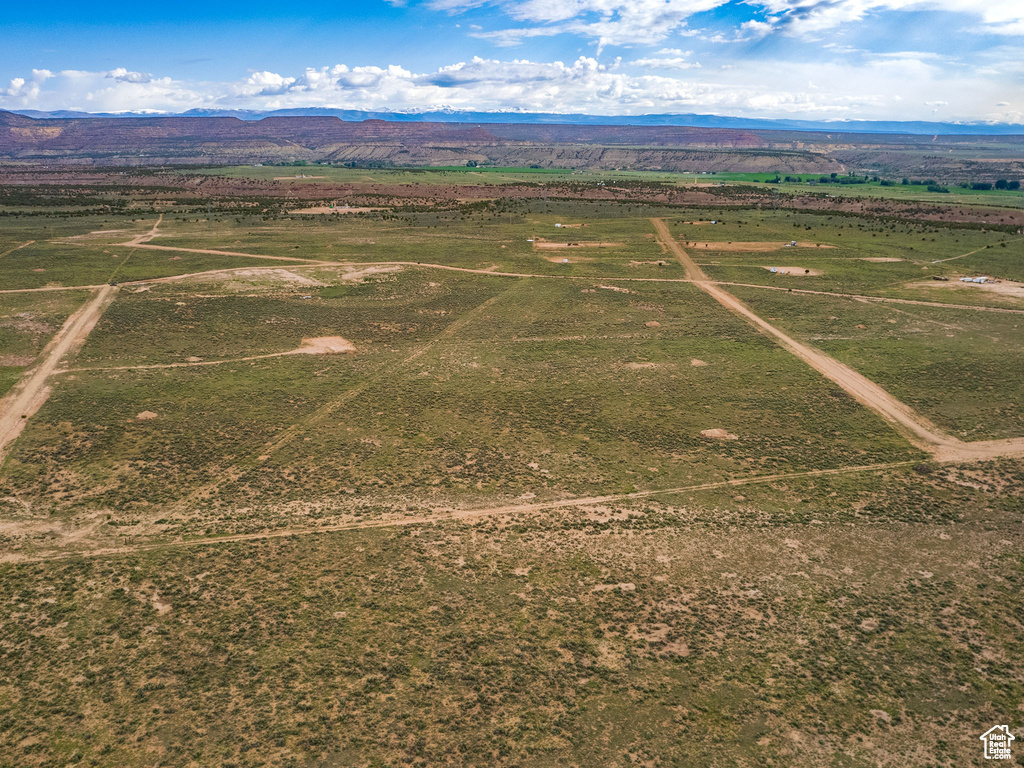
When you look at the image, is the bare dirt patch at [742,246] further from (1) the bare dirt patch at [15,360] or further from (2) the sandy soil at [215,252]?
(1) the bare dirt patch at [15,360]

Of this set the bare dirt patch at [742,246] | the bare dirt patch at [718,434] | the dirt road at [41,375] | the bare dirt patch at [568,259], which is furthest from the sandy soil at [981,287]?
the dirt road at [41,375]

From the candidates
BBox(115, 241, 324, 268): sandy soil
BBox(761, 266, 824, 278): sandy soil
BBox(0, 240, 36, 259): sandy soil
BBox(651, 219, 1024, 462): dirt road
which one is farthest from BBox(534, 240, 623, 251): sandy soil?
BBox(0, 240, 36, 259): sandy soil

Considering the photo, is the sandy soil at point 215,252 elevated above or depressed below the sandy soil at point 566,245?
below

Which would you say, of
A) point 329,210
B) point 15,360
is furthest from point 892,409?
point 329,210

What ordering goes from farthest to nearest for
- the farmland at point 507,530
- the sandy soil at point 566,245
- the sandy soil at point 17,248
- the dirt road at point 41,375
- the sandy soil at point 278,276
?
the sandy soil at point 566,245 < the sandy soil at point 17,248 < the sandy soil at point 278,276 < the dirt road at point 41,375 < the farmland at point 507,530

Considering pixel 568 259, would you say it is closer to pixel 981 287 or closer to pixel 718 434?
pixel 981 287

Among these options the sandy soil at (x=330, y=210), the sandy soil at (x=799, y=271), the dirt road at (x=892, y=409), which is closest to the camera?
the dirt road at (x=892, y=409)

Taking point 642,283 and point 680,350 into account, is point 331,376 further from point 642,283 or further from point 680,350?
point 642,283

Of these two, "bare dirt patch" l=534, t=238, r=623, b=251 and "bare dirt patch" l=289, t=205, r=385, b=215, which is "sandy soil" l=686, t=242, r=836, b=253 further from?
"bare dirt patch" l=289, t=205, r=385, b=215
